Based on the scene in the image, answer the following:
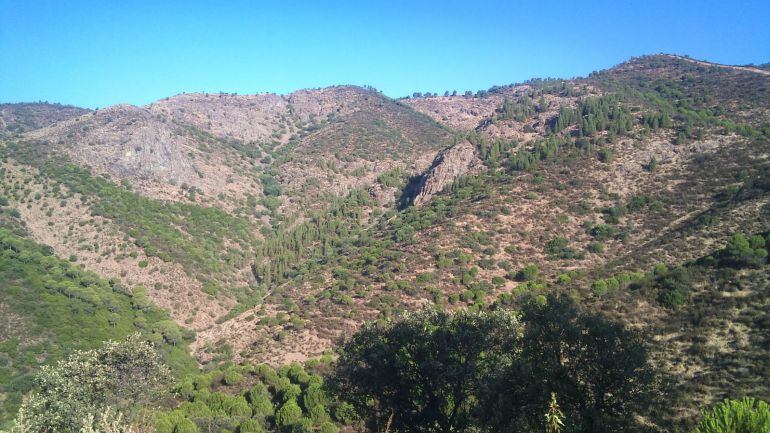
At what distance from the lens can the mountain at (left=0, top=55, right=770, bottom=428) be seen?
102 ft

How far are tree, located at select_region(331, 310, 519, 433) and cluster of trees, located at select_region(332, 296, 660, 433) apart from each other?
0.15 ft

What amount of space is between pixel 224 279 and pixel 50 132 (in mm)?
69255

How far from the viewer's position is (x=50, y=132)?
101562 millimetres

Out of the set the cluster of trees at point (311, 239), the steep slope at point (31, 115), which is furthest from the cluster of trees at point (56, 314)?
the steep slope at point (31, 115)

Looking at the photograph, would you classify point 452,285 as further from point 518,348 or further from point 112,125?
point 112,125

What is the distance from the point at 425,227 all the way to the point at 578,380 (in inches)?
2004

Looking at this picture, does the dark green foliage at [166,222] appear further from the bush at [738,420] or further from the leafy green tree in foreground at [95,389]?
the bush at [738,420]

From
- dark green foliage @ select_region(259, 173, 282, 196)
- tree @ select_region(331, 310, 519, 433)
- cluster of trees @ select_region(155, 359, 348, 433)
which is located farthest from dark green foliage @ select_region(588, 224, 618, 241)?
dark green foliage @ select_region(259, 173, 282, 196)

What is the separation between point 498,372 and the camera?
16.0 metres

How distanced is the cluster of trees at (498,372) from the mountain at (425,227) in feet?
14.1

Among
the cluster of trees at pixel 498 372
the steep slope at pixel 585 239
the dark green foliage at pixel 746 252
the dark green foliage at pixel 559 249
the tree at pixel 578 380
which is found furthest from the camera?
the dark green foliage at pixel 559 249

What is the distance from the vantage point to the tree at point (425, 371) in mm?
19031

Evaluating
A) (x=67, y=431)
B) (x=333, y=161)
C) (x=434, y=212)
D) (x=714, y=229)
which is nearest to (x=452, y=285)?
(x=434, y=212)

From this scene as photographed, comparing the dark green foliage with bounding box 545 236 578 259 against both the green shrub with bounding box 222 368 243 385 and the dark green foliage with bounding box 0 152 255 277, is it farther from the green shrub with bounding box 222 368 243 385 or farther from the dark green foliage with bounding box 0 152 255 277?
the dark green foliage with bounding box 0 152 255 277
